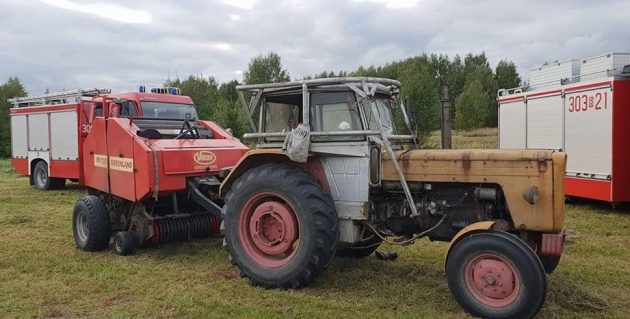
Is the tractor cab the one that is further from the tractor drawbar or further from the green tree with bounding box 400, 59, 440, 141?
the green tree with bounding box 400, 59, 440, 141

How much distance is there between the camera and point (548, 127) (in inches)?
460

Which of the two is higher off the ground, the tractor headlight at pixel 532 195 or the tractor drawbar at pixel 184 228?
the tractor headlight at pixel 532 195

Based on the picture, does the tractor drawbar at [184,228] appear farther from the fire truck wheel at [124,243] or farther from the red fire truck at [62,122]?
the red fire truck at [62,122]

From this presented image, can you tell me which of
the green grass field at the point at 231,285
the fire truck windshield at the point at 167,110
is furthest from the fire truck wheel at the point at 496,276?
the fire truck windshield at the point at 167,110

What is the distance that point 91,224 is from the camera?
7172 mm

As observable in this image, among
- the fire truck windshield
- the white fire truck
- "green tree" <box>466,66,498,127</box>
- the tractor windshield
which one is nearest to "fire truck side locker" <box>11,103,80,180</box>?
the fire truck windshield

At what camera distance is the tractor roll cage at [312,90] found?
17.4ft

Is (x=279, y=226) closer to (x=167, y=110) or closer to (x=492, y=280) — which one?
(x=492, y=280)

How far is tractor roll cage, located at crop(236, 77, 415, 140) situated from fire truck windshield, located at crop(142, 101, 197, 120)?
503 centimetres

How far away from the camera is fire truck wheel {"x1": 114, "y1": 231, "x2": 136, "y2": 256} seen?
6961 millimetres

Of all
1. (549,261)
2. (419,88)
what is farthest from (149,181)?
(419,88)

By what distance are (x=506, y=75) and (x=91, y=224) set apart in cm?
4863

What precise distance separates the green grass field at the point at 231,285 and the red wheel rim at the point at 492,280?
0.29m

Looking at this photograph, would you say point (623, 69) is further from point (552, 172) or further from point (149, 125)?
point (149, 125)
